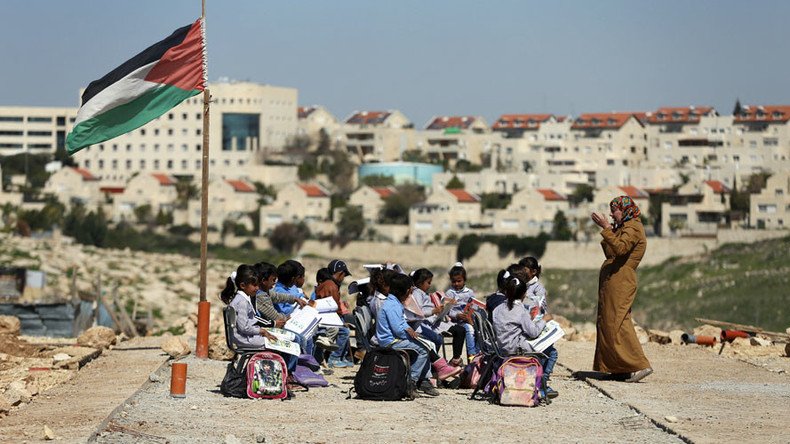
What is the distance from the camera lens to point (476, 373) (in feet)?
54.7

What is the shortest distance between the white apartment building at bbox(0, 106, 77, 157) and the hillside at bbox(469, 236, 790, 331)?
243ft

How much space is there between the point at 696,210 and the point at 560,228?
25.2ft

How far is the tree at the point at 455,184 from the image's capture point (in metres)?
118

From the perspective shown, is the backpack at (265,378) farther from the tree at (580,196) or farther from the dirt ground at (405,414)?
the tree at (580,196)

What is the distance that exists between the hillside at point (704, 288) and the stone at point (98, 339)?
28.0 metres

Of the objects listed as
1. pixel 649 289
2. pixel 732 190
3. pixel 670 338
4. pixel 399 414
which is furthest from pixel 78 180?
pixel 399 414

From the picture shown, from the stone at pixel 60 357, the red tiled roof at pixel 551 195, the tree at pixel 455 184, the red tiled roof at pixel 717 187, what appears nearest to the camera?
the stone at pixel 60 357

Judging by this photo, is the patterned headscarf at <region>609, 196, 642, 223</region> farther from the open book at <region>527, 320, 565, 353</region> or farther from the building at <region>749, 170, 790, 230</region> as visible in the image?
the building at <region>749, 170, 790, 230</region>

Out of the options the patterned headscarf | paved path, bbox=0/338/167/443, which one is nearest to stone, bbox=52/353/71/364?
paved path, bbox=0/338/167/443

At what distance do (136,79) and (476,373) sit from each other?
18.3 feet

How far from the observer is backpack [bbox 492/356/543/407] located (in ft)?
49.6

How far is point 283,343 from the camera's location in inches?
616

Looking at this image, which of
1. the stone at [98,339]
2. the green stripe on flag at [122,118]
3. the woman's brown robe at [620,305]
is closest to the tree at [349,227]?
the stone at [98,339]

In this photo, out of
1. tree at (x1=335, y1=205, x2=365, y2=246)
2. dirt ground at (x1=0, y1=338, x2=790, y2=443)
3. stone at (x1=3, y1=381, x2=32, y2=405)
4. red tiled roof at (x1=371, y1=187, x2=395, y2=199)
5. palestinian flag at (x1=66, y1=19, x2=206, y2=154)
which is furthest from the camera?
red tiled roof at (x1=371, y1=187, x2=395, y2=199)
